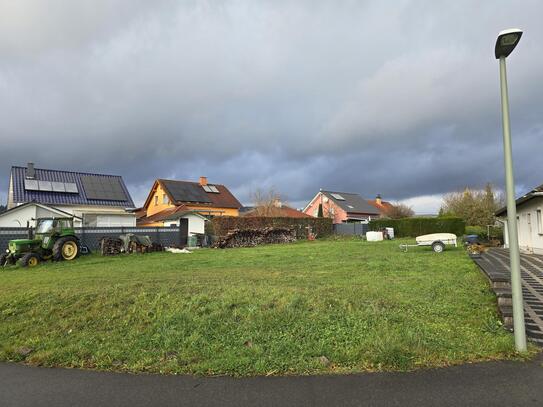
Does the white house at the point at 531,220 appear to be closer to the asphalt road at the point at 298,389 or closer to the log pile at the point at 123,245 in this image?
the asphalt road at the point at 298,389

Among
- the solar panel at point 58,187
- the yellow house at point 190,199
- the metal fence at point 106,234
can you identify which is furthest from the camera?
the yellow house at point 190,199

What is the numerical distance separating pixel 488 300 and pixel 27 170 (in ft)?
133

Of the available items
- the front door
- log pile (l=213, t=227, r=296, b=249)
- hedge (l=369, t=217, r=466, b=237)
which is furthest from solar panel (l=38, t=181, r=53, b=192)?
the front door

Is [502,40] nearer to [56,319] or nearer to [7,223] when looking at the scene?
[56,319]

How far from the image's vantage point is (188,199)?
4741 cm

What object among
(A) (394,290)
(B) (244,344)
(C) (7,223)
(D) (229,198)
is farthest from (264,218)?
(B) (244,344)

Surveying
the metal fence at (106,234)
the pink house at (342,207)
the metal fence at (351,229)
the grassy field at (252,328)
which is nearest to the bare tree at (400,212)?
the pink house at (342,207)

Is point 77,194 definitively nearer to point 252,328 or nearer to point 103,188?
point 103,188

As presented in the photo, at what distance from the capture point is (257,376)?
4.79 m

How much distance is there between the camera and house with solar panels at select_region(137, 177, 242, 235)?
1820 inches

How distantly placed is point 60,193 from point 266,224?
1837 cm

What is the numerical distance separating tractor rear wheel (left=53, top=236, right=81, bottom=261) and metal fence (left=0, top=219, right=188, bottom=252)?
15.1ft

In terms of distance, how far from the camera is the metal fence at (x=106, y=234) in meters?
23.9

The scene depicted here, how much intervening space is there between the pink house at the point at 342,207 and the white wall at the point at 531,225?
40.9 meters
